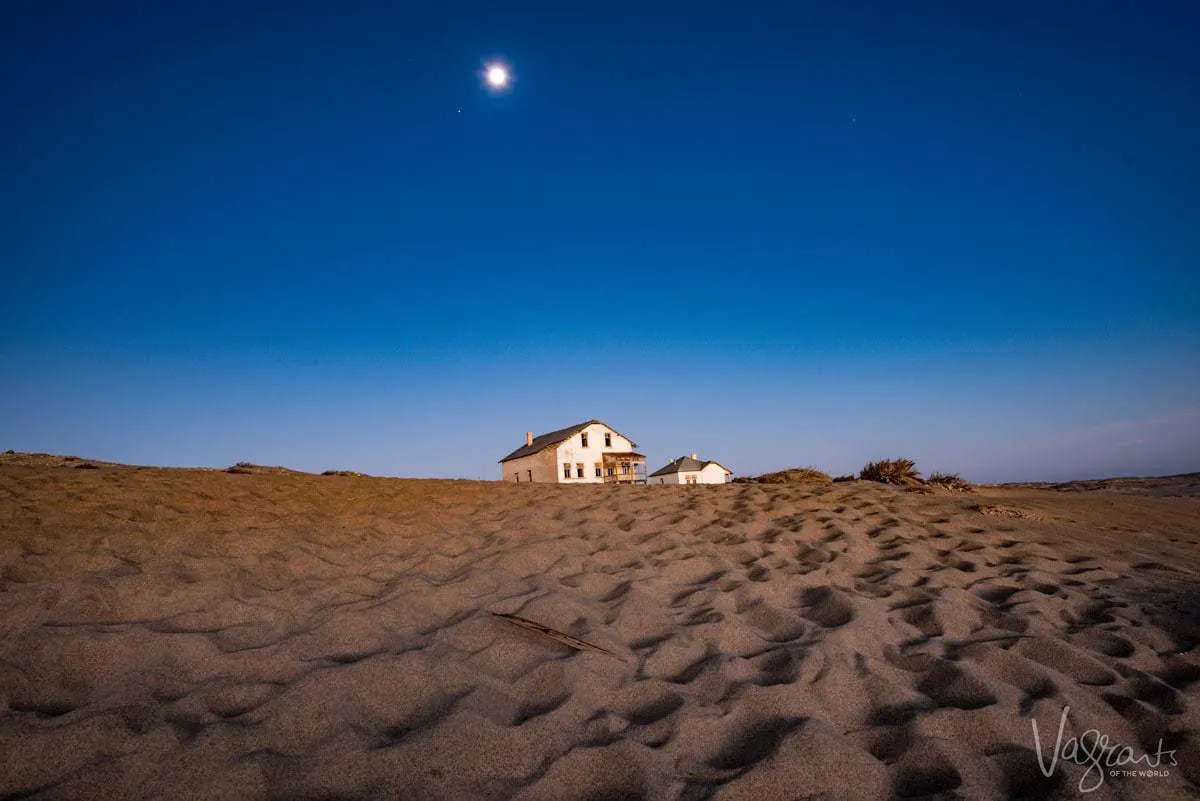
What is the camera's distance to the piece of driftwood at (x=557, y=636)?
2.72 m

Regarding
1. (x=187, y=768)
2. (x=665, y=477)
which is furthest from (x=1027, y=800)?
(x=665, y=477)

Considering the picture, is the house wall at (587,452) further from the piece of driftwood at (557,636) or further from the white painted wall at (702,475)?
the piece of driftwood at (557,636)

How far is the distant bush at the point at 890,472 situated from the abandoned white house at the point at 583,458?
24940 millimetres

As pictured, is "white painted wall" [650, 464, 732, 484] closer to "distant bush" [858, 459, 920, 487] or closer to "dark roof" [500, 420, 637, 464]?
"dark roof" [500, 420, 637, 464]

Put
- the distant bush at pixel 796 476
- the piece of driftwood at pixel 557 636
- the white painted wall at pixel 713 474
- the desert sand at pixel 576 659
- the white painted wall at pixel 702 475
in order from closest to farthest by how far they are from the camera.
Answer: the desert sand at pixel 576 659, the piece of driftwood at pixel 557 636, the distant bush at pixel 796 476, the white painted wall at pixel 702 475, the white painted wall at pixel 713 474

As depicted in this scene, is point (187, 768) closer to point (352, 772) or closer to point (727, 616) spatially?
point (352, 772)

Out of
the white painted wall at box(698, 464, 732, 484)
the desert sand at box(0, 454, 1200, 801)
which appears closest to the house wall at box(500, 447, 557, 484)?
the white painted wall at box(698, 464, 732, 484)

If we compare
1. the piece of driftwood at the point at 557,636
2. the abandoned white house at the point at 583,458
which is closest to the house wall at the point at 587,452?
the abandoned white house at the point at 583,458

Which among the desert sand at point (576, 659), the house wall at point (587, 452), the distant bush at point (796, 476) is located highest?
the house wall at point (587, 452)

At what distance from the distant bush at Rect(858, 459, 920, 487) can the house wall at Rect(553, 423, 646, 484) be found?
2489cm

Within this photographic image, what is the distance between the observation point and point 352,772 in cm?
174

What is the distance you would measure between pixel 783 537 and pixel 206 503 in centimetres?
578

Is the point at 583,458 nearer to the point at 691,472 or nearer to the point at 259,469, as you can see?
the point at 691,472

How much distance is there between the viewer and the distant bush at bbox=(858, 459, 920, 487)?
1011 cm
